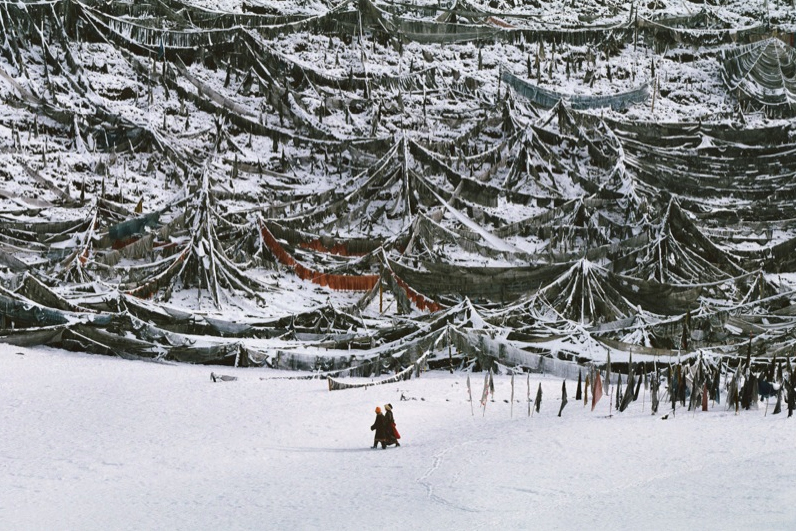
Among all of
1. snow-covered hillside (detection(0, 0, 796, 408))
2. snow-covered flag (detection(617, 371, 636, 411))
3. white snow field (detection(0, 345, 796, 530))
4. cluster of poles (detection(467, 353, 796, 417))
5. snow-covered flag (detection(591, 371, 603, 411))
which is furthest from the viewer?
snow-covered hillside (detection(0, 0, 796, 408))

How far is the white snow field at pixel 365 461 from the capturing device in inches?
567

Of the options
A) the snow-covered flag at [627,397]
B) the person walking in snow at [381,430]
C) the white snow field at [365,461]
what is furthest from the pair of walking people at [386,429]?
the snow-covered flag at [627,397]

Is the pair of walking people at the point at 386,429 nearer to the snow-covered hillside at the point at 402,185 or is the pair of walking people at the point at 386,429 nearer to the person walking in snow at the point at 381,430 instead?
the person walking in snow at the point at 381,430

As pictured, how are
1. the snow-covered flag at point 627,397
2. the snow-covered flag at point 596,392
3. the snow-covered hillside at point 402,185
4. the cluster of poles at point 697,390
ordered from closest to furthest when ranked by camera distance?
the cluster of poles at point 697,390
the snow-covered flag at point 627,397
the snow-covered flag at point 596,392
the snow-covered hillside at point 402,185

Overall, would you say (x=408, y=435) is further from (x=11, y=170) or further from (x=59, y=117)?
(x=59, y=117)

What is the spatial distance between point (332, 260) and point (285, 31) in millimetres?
20137

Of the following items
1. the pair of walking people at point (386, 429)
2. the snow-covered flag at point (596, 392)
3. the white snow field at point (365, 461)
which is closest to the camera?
the white snow field at point (365, 461)

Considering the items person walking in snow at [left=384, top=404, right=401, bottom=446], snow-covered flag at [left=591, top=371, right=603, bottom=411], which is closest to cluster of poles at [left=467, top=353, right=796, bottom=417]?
snow-covered flag at [left=591, top=371, right=603, bottom=411]

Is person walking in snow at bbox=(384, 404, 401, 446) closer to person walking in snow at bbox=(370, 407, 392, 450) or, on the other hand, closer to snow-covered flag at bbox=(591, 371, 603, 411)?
person walking in snow at bbox=(370, 407, 392, 450)

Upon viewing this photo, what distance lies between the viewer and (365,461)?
18.0 metres

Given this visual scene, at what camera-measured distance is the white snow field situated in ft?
47.2

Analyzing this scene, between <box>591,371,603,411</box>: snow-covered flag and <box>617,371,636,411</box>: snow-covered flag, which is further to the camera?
<box>591,371,603,411</box>: snow-covered flag

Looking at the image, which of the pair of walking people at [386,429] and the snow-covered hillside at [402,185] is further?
the snow-covered hillside at [402,185]

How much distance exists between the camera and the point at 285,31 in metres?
51.7
